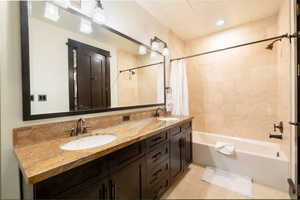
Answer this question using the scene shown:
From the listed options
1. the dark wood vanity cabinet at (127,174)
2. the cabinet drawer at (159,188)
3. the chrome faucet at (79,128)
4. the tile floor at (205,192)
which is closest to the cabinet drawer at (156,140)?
the dark wood vanity cabinet at (127,174)

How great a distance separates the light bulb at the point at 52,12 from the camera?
3.43ft

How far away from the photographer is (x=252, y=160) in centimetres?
181

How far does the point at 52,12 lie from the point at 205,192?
93.4 inches

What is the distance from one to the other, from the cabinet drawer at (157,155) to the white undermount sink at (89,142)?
411mm

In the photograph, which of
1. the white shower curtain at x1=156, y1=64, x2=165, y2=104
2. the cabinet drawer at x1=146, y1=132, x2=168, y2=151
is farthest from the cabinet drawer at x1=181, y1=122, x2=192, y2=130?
the white shower curtain at x1=156, y1=64, x2=165, y2=104

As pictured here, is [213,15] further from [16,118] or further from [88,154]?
[16,118]

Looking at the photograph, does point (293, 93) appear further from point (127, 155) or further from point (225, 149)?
point (127, 155)

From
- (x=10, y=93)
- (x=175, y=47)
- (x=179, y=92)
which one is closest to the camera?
(x=10, y=93)

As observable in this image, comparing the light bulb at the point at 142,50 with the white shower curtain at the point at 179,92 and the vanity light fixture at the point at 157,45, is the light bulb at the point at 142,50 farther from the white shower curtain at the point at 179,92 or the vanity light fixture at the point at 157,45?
the white shower curtain at the point at 179,92

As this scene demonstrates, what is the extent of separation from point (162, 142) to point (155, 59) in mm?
1424

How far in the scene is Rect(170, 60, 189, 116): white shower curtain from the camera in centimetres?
243

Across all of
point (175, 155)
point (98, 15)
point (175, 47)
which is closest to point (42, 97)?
point (98, 15)

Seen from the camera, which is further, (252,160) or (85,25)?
(252,160)

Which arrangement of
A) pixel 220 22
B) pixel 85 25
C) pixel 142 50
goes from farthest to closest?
1. pixel 220 22
2. pixel 142 50
3. pixel 85 25
